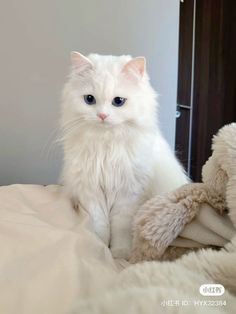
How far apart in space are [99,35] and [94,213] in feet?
2.98

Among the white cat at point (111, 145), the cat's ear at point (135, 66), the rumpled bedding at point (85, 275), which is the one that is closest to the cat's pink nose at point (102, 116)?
A: the white cat at point (111, 145)

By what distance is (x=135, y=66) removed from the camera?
0.94 m

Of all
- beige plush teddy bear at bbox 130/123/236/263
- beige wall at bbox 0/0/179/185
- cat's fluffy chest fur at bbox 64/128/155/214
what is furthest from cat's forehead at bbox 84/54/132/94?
beige wall at bbox 0/0/179/185

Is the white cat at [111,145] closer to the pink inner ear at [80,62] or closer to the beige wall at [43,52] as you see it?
the pink inner ear at [80,62]

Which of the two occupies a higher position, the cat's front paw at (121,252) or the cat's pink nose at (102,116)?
the cat's pink nose at (102,116)

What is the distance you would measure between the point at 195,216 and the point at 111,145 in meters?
0.31

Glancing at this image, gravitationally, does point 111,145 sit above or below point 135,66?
below

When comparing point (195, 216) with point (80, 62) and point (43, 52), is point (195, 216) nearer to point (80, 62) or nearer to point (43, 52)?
point (80, 62)

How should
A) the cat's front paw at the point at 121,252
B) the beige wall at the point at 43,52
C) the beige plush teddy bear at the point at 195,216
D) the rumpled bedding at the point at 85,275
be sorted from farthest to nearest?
1. the beige wall at the point at 43,52
2. the cat's front paw at the point at 121,252
3. the beige plush teddy bear at the point at 195,216
4. the rumpled bedding at the point at 85,275

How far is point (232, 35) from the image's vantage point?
253cm

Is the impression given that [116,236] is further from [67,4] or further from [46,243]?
[67,4]

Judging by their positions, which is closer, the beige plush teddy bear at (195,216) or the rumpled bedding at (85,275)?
the rumpled bedding at (85,275)

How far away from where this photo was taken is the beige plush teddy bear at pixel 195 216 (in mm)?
689

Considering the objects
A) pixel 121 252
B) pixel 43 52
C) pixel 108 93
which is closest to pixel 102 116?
pixel 108 93
